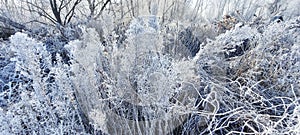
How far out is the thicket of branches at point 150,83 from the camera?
115 centimetres

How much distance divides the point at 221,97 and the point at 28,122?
0.85 m

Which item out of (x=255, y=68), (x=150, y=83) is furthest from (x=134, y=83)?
(x=255, y=68)

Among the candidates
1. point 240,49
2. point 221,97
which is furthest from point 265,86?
point 240,49

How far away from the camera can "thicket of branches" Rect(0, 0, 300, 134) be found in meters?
1.15

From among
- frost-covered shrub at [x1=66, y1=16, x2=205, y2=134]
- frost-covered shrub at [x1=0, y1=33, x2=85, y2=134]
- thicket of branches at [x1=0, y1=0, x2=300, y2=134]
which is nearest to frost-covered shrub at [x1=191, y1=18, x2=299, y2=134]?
thicket of branches at [x1=0, y1=0, x2=300, y2=134]

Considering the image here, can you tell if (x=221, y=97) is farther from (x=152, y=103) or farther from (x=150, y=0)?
(x=150, y=0)

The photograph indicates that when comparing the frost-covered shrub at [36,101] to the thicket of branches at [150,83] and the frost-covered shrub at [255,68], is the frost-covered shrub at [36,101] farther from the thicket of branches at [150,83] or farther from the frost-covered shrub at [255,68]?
the frost-covered shrub at [255,68]

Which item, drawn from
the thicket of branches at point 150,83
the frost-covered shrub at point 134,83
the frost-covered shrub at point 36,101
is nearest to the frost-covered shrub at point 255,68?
the thicket of branches at point 150,83

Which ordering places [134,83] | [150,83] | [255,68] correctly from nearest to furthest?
[150,83] < [134,83] < [255,68]

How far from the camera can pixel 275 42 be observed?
1.75m

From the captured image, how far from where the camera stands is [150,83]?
3.83ft

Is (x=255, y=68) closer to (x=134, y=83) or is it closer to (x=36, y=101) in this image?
(x=134, y=83)

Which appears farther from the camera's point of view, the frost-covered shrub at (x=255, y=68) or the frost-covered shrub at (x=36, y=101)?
the frost-covered shrub at (x=255, y=68)

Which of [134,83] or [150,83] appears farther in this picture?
[134,83]
